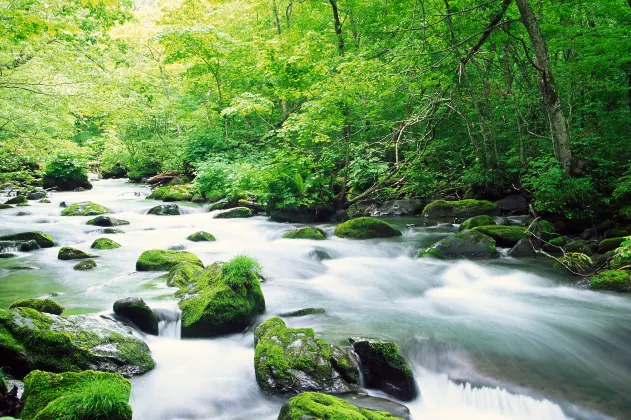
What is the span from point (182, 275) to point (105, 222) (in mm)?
7105

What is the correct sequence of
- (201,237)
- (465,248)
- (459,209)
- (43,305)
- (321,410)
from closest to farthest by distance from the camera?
(321,410), (43,305), (465,248), (201,237), (459,209)

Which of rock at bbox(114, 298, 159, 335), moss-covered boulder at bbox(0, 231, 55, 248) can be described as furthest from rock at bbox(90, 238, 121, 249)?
rock at bbox(114, 298, 159, 335)

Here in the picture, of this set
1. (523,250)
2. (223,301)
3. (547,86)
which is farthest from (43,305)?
(547,86)

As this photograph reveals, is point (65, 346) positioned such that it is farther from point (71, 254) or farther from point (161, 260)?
point (71, 254)

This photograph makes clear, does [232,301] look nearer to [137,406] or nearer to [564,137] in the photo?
[137,406]

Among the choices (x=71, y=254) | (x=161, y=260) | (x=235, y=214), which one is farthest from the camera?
(x=235, y=214)

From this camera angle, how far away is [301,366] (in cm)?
415

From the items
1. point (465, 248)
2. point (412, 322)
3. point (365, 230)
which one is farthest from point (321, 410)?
point (365, 230)

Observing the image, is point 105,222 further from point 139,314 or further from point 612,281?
point 612,281

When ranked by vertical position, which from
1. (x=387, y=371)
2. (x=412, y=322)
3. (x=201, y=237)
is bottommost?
(x=412, y=322)

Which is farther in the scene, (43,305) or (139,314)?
(139,314)

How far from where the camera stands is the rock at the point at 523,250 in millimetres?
9234

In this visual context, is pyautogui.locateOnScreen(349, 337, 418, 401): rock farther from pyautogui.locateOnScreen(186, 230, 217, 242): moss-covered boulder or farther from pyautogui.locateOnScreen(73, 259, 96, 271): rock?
pyautogui.locateOnScreen(186, 230, 217, 242): moss-covered boulder

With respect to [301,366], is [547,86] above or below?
above
